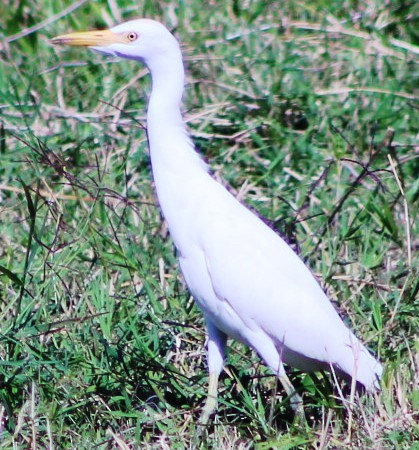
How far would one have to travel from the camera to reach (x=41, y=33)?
6.20 meters

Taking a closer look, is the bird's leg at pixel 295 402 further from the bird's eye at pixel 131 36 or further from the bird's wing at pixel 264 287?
the bird's eye at pixel 131 36

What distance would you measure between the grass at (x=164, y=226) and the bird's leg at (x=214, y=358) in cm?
5

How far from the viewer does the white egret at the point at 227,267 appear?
11.5 feet

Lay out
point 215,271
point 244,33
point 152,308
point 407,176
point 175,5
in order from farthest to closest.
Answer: point 175,5, point 244,33, point 407,176, point 152,308, point 215,271

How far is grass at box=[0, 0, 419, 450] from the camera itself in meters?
3.47

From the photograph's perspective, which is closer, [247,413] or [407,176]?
[247,413]

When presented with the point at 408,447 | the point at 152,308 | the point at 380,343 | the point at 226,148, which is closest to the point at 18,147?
the point at 226,148

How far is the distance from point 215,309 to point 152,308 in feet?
1.95

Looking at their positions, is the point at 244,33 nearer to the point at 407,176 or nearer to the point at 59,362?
the point at 407,176

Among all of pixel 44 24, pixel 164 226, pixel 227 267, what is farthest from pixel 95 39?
pixel 44 24

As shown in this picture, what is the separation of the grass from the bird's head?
0.37 m

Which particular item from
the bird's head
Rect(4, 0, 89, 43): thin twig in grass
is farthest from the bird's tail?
Rect(4, 0, 89, 43): thin twig in grass

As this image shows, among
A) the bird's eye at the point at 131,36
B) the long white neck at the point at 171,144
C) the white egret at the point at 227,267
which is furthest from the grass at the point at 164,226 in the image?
the bird's eye at the point at 131,36

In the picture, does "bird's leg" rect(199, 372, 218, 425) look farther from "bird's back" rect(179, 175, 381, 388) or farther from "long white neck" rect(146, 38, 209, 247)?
"long white neck" rect(146, 38, 209, 247)
